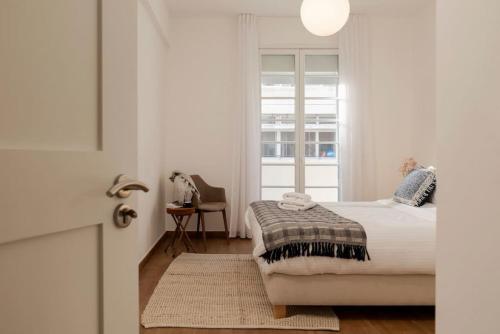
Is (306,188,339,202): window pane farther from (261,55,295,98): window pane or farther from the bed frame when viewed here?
the bed frame

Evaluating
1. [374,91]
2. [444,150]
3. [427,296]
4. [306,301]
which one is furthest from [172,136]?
[444,150]

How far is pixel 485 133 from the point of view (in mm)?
964

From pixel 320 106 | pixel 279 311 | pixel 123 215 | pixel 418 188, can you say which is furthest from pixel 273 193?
pixel 123 215

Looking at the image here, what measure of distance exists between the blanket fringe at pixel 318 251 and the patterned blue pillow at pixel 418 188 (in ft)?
4.49

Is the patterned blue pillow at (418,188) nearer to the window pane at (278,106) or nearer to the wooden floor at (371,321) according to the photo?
the wooden floor at (371,321)

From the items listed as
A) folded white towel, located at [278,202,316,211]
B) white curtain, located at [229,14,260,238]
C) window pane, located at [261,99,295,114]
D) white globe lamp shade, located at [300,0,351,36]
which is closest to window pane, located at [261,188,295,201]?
white curtain, located at [229,14,260,238]

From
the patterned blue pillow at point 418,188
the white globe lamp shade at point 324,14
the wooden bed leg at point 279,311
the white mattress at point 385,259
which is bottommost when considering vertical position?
the wooden bed leg at point 279,311

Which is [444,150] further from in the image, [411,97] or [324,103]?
[411,97]

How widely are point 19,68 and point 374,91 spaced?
16.3ft

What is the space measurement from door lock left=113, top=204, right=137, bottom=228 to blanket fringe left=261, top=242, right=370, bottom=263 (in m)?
1.46

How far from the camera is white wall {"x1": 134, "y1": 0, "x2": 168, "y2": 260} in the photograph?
11.2 ft

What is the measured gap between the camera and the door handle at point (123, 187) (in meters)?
0.83

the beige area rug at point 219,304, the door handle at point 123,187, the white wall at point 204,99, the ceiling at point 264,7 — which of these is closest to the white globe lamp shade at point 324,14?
the ceiling at point 264,7

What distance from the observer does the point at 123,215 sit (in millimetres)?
887
